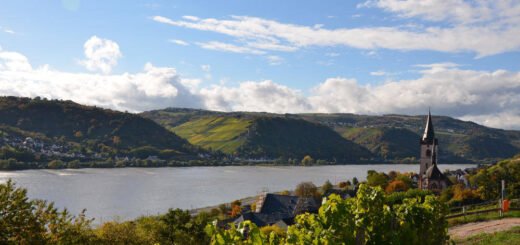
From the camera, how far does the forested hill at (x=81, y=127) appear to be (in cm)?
17588

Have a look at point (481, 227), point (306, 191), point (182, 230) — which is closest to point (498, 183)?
point (481, 227)

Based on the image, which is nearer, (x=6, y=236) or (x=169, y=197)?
(x=6, y=236)

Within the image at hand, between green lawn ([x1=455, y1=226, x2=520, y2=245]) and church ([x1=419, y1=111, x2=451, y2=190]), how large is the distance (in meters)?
44.5

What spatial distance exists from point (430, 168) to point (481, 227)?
43643 mm

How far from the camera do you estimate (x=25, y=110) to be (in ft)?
618

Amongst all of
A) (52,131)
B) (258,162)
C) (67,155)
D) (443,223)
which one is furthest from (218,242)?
(52,131)

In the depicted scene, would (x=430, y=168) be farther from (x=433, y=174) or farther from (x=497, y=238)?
(x=497, y=238)

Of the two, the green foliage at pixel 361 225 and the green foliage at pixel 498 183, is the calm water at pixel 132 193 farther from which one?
the green foliage at pixel 361 225

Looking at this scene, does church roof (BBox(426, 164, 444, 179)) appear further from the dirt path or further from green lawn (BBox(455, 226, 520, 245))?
green lawn (BBox(455, 226, 520, 245))

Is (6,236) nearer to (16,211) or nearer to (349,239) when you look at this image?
(16,211)

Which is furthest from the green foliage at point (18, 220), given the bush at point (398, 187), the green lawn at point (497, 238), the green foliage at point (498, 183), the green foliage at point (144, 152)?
the green foliage at point (144, 152)

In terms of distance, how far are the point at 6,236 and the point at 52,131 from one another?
191 metres

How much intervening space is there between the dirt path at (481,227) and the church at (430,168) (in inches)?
1562

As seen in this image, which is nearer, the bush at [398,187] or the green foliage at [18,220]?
the green foliage at [18,220]
